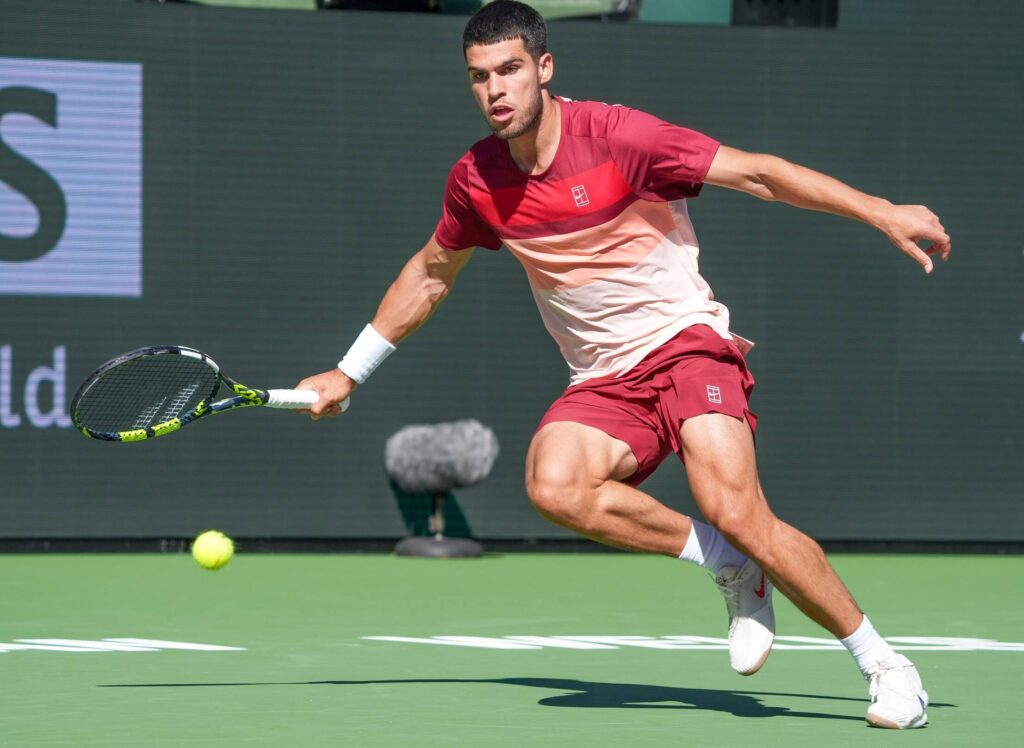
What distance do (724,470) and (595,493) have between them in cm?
39

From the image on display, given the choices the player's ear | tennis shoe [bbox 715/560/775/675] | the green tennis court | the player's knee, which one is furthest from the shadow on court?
the player's ear

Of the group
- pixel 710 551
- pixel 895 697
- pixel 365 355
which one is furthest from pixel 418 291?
pixel 895 697

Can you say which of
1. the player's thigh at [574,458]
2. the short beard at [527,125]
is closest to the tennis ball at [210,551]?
the player's thigh at [574,458]

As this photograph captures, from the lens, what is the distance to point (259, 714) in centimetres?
476

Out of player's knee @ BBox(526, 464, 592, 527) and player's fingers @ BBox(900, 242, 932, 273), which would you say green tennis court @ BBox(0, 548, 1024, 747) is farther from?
player's fingers @ BBox(900, 242, 932, 273)

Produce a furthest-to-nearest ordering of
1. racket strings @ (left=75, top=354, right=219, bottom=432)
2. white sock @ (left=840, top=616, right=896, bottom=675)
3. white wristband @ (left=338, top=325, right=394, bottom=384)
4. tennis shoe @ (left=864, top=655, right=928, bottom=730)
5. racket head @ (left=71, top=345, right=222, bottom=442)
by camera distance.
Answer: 1. racket strings @ (left=75, top=354, right=219, bottom=432)
2. white wristband @ (left=338, top=325, right=394, bottom=384)
3. racket head @ (left=71, top=345, right=222, bottom=442)
4. white sock @ (left=840, top=616, right=896, bottom=675)
5. tennis shoe @ (left=864, top=655, right=928, bottom=730)

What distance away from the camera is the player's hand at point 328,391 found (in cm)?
514

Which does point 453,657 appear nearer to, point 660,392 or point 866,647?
point 660,392

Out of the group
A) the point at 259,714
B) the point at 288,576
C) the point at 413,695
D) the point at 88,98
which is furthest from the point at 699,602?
the point at 88,98

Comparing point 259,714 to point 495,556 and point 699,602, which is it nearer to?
point 699,602

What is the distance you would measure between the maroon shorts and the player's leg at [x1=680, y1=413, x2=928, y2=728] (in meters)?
0.22

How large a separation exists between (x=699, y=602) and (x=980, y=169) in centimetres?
367

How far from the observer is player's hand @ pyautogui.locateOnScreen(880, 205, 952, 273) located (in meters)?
4.36

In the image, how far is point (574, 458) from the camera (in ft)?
16.1
